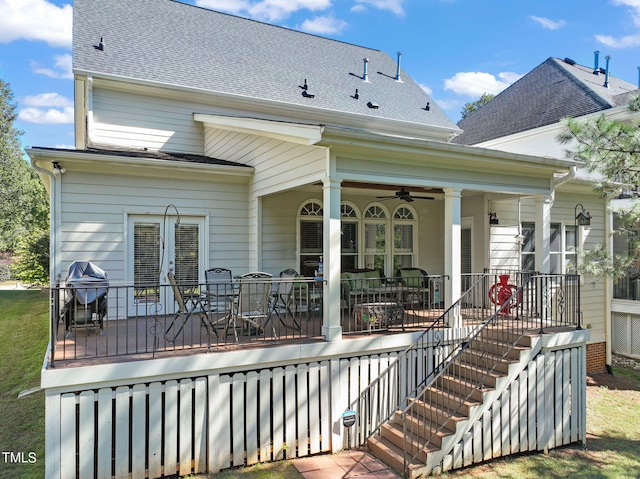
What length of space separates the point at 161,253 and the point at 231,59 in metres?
6.07

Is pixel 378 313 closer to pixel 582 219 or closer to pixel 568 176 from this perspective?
pixel 568 176

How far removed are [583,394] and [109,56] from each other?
36.6ft

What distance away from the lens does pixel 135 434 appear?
4391mm

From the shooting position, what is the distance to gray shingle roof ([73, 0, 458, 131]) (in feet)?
31.2

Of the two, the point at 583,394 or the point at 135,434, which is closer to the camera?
the point at 135,434

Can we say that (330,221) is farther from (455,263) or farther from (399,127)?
(399,127)

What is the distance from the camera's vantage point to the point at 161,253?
7879 millimetres

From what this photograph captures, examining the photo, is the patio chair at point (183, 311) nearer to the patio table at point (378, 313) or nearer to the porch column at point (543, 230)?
the patio table at point (378, 313)

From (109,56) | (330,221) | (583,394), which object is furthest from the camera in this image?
(109,56)

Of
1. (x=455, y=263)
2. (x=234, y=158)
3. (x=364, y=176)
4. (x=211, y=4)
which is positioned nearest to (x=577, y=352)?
(x=455, y=263)

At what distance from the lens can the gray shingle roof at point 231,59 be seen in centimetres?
952

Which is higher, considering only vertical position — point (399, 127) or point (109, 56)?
point (109, 56)

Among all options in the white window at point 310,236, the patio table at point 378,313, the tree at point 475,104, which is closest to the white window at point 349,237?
the white window at point 310,236

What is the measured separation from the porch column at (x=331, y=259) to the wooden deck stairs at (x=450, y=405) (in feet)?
4.45
